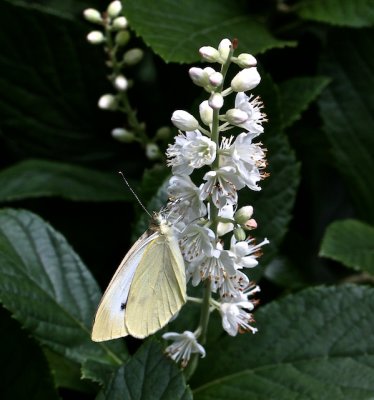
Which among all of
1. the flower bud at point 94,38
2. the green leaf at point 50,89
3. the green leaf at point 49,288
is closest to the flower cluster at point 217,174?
the green leaf at point 49,288

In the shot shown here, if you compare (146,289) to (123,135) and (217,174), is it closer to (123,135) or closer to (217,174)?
(217,174)

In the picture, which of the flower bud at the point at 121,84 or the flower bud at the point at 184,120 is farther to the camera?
A: the flower bud at the point at 121,84

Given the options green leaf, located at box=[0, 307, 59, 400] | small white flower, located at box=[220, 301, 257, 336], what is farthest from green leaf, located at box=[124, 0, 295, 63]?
green leaf, located at box=[0, 307, 59, 400]

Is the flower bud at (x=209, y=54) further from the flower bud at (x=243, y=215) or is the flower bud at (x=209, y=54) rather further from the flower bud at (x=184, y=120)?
the flower bud at (x=243, y=215)

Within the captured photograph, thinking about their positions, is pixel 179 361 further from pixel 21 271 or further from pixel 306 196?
pixel 306 196

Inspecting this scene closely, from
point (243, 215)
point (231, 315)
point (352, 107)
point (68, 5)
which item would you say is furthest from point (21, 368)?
point (68, 5)

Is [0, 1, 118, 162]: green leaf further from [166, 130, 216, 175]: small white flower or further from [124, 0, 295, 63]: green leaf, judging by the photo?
[166, 130, 216, 175]: small white flower
